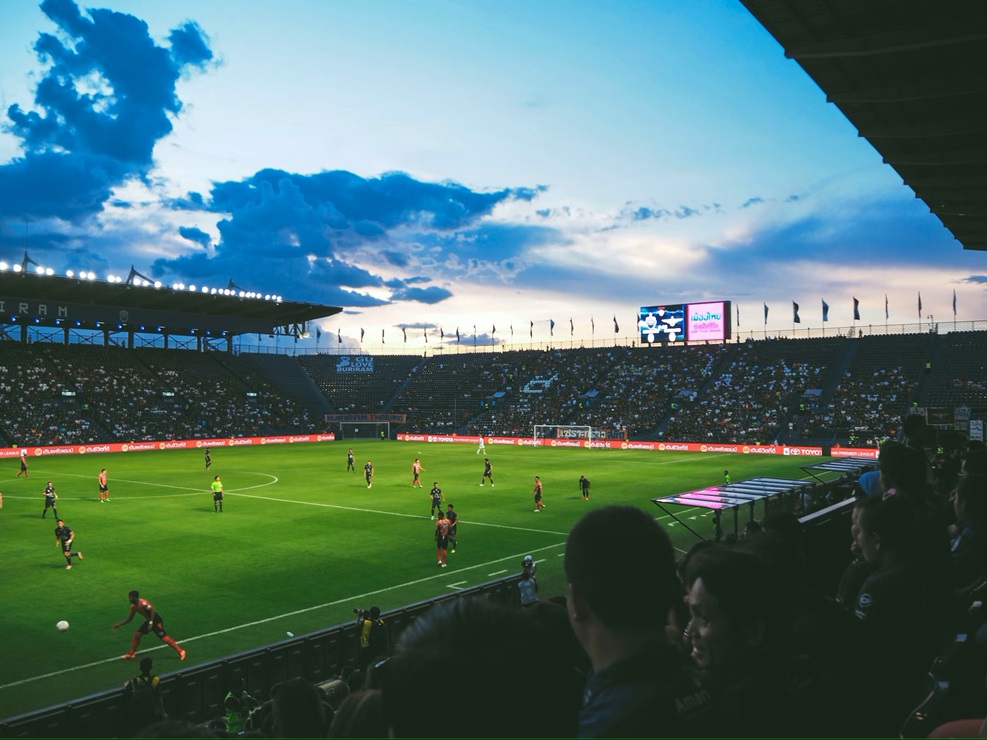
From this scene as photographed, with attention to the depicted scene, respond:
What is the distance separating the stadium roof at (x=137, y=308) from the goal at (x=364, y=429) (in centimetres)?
1430

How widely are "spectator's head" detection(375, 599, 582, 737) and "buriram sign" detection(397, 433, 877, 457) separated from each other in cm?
5969

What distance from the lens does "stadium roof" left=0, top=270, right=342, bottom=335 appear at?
6694 centimetres

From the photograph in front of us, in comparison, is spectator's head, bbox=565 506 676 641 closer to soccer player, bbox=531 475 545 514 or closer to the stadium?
the stadium

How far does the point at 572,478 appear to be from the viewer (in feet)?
149

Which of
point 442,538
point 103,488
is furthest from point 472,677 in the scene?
point 103,488

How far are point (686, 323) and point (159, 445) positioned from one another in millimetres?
56302

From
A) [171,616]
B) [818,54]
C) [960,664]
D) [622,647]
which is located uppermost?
[818,54]

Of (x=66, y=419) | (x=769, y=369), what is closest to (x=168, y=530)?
(x=66, y=419)

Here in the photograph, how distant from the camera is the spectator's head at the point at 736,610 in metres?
3.22

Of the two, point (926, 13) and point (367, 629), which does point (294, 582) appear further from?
point (926, 13)

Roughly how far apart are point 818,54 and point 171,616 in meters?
18.4

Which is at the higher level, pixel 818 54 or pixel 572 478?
pixel 818 54

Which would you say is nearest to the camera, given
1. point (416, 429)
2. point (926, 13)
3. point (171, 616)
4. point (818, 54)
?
point (926, 13)

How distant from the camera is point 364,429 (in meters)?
92.9
